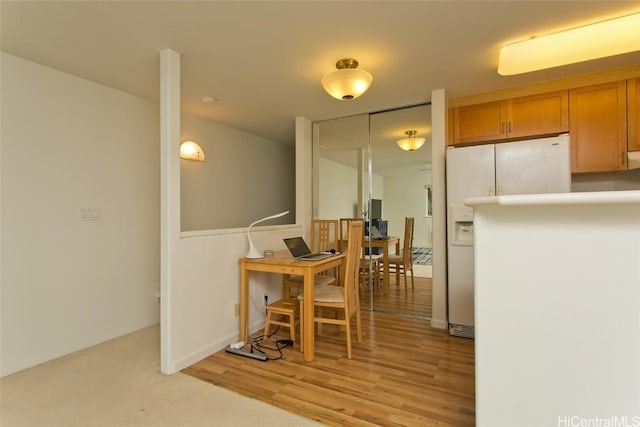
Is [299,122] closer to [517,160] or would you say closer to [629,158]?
[517,160]

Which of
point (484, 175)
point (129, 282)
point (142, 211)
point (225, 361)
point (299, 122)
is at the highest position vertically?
point (299, 122)

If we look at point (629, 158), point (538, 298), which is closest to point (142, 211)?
point (538, 298)

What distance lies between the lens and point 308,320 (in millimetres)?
2498

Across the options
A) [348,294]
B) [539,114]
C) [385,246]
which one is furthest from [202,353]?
[539,114]

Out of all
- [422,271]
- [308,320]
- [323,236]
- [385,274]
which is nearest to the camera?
[308,320]

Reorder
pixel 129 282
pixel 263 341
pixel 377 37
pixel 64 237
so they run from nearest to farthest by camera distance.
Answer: pixel 377 37 < pixel 64 237 < pixel 263 341 < pixel 129 282

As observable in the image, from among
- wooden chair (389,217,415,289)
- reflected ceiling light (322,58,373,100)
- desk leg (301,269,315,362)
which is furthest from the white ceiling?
wooden chair (389,217,415,289)

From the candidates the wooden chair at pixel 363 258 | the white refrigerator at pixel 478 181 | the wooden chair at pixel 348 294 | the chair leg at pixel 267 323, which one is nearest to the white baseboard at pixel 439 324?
the white refrigerator at pixel 478 181

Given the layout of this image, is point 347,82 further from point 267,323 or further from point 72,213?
point 72,213

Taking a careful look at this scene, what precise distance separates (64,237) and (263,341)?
1.96 metres

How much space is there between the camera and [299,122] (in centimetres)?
406

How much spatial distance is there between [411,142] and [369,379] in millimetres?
2966

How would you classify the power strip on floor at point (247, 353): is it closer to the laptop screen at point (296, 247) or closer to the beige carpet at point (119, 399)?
the beige carpet at point (119, 399)

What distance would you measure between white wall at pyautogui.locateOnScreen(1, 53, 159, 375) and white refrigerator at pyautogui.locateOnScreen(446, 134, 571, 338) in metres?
3.16
